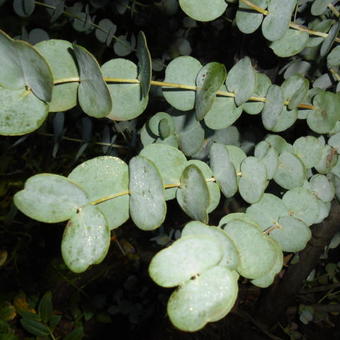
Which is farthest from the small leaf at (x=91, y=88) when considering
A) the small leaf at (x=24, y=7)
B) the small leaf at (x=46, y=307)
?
the small leaf at (x=46, y=307)

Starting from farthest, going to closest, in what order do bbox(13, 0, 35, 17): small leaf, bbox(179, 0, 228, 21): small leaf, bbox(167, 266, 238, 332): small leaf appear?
bbox(13, 0, 35, 17): small leaf < bbox(179, 0, 228, 21): small leaf < bbox(167, 266, 238, 332): small leaf

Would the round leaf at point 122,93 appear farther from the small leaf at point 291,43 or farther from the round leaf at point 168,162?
the small leaf at point 291,43

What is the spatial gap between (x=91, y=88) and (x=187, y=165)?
0.11 m

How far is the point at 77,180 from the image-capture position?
0.28 metres

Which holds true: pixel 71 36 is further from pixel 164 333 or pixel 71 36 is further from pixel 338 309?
pixel 338 309

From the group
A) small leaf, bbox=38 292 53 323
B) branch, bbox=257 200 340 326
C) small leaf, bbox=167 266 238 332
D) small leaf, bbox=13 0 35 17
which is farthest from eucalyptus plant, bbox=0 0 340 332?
small leaf, bbox=38 292 53 323

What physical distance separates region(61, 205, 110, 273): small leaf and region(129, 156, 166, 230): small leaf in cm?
3

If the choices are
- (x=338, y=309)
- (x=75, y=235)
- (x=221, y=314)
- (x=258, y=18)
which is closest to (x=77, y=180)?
(x=75, y=235)

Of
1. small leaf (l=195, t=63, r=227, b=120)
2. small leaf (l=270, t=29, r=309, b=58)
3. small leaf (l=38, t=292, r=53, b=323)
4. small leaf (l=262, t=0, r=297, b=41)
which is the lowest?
small leaf (l=38, t=292, r=53, b=323)

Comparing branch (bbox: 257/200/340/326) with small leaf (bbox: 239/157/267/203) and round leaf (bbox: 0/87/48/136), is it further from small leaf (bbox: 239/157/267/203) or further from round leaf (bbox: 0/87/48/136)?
round leaf (bbox: 0/87/48/136)

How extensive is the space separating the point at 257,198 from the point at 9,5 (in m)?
0.99

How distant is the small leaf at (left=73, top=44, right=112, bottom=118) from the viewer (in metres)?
0.26

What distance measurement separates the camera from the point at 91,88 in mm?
286

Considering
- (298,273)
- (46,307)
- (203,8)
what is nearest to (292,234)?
(203,8)
